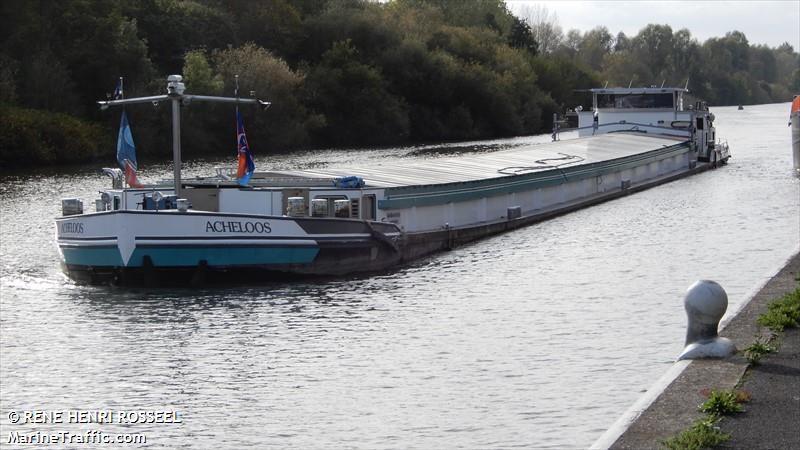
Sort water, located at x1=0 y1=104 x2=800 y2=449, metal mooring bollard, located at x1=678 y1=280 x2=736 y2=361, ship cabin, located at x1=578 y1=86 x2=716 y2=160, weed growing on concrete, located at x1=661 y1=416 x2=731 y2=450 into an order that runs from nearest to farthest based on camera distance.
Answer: weed growing on concrete, located at x1=661 y1=416 x2=731 y2=450 → metal mooring bollard, located at x1=678 y1=280 x2=736 y2=361 → water, located at x1=0 y1=104 x2=800 y2=449 → ship cabin, located at x1=578 y1=86 x2=716 y2=160

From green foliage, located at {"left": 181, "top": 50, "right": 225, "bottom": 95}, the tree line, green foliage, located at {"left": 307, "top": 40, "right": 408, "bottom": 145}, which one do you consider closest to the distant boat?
the tree line

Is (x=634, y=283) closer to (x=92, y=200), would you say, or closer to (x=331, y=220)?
(x=331, y=220)

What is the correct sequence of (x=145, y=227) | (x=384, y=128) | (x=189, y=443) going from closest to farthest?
(x=189, y=443) → (x=145, y=227) → (x=384, y=128)

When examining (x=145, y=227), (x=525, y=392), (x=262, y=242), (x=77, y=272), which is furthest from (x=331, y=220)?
(x=525, y=392)

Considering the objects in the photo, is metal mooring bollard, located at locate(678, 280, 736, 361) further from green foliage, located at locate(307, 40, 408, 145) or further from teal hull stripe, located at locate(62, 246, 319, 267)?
green foliage, located at locate(307, 40, 408, 145)

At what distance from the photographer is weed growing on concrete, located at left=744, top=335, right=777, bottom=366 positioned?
1134cm

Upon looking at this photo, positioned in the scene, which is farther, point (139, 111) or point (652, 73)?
point (652, 73)

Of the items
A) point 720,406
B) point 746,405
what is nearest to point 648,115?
point 746,405

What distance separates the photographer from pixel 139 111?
2466 inches

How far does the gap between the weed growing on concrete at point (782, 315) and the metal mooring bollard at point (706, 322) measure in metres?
1.18

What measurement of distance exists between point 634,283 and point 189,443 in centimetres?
1133

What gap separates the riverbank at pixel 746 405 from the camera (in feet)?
29.9

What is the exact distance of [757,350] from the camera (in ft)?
38.1

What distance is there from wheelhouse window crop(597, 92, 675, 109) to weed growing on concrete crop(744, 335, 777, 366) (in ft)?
124
